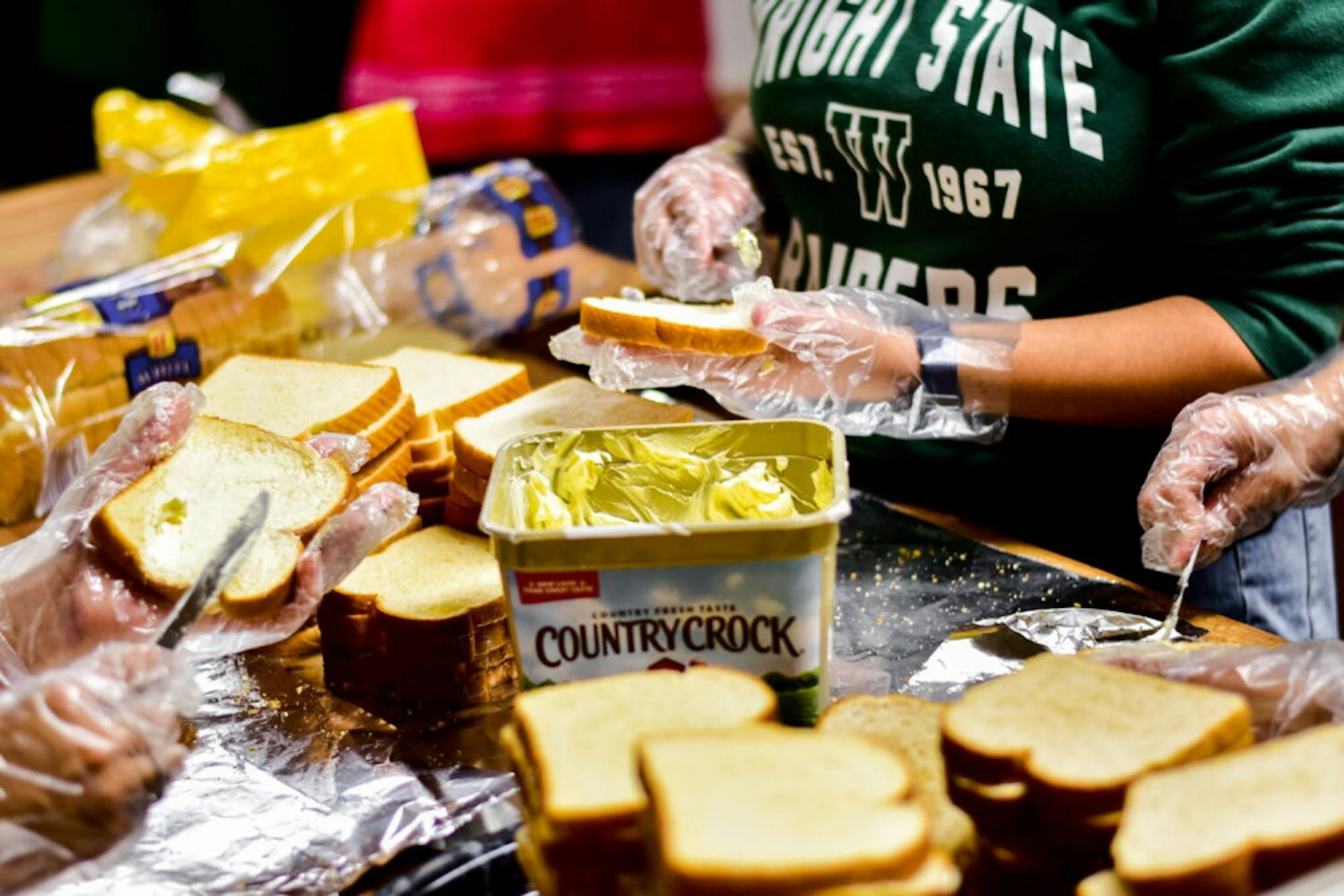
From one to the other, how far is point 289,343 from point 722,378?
3.28 ft

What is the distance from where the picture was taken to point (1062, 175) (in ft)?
5.42

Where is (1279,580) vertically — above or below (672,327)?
below

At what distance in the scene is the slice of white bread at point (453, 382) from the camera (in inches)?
73.7

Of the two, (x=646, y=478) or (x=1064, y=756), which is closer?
(x=1064, y=756)

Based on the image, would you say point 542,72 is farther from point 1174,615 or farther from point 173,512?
point 1174,615

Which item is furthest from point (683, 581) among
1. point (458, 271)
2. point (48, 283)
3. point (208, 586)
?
point (48, 283)

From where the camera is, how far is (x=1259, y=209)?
1.53 m

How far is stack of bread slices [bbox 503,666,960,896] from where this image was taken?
2.72 feet

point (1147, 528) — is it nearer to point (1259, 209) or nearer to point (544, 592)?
point (1259, 209)

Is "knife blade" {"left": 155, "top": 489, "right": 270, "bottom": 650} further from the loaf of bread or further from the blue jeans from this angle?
the blue jeans

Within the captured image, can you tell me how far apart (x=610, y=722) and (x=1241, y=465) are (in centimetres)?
90

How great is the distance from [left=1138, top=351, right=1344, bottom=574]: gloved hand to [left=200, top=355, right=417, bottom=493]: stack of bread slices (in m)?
0.96

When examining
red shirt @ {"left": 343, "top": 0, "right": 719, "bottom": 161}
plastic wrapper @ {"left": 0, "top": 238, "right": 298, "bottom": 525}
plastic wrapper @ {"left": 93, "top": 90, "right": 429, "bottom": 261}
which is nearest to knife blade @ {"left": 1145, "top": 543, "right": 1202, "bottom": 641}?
plastic wrapper @ {"left": 0, "top": 238, "right": 298, "bottom": 525}

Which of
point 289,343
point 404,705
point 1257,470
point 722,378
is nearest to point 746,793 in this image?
point 404,705
